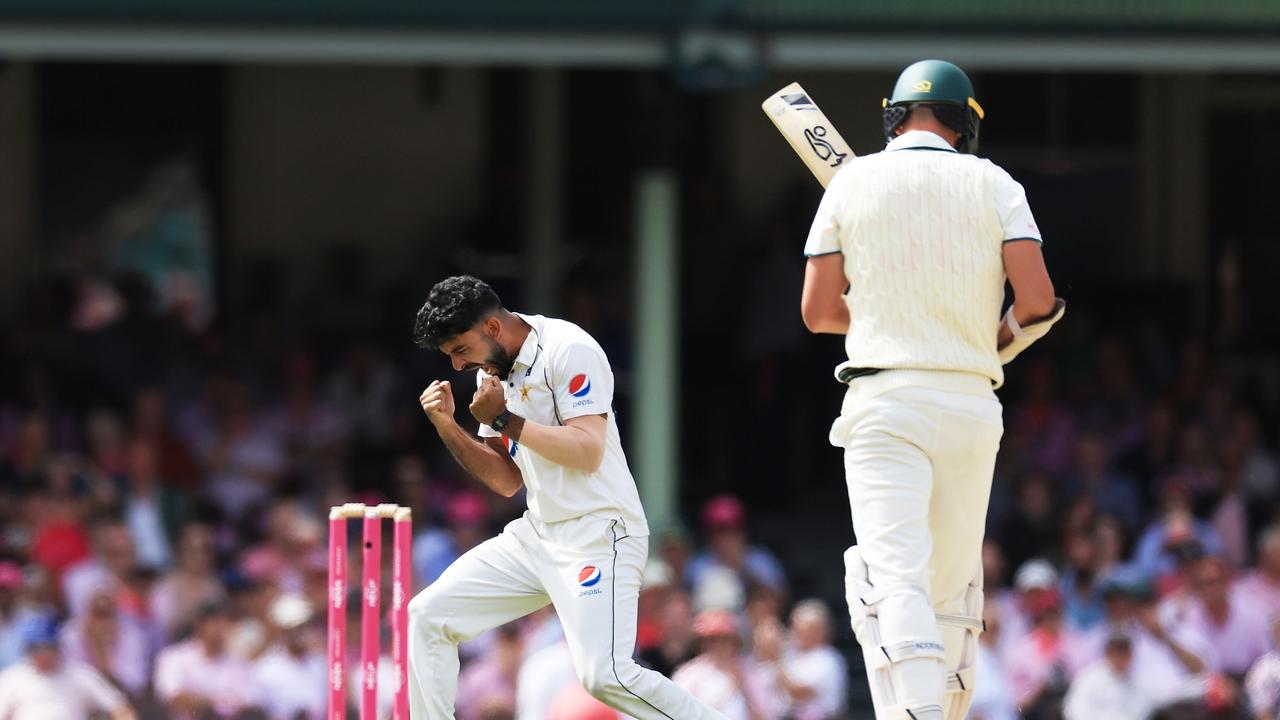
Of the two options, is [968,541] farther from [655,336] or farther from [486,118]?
[486,118]

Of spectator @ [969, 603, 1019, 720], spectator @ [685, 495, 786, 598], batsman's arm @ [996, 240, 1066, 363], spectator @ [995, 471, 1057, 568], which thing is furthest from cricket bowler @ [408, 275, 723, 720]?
spectator @ [995, 471, 1057, 568]

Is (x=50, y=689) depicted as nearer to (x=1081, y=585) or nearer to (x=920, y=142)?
(x=1081, y=585)

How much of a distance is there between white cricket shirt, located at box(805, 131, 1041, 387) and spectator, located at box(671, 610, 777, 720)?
14.5 feet

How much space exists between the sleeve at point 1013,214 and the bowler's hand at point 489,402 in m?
1.41

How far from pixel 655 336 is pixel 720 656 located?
277 cm

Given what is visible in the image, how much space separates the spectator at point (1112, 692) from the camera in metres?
10.0

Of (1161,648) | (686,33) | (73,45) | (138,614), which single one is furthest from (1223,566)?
(73,45)

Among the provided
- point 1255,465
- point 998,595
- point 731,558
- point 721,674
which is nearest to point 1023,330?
point 721,674

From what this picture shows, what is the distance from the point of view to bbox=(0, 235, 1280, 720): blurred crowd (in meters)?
9.97

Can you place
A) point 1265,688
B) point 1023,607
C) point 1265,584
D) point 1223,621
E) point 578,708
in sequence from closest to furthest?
point 578,708, point 1265,688, point 1023,607, point 1223,621, point 1265,584

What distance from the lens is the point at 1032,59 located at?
37.4 feet

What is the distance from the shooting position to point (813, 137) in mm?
6070

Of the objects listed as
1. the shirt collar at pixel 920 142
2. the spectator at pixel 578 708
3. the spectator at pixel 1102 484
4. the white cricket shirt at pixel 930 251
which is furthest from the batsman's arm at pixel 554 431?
the spectator at pixel 1102 484

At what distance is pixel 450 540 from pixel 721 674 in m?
2.07
